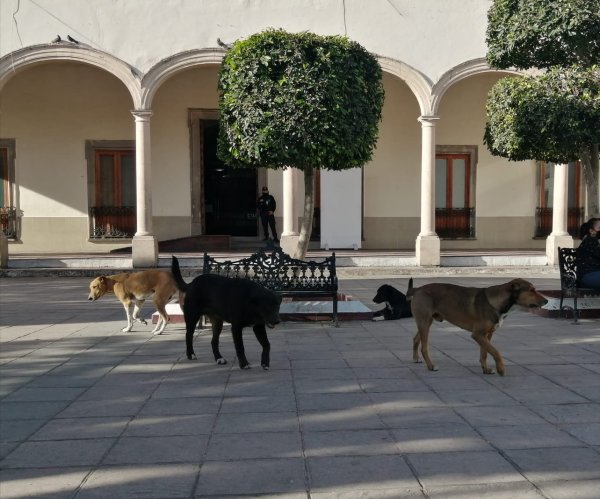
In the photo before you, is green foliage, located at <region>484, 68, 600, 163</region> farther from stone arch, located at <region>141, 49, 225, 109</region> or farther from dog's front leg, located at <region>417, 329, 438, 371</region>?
stone arch, located at <region>141, 49, 225, 109</region>

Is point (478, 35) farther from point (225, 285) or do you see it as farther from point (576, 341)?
point (225, 285)

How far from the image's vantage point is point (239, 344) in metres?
5.66

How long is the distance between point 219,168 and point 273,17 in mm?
5312

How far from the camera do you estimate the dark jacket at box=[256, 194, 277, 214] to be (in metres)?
17.5

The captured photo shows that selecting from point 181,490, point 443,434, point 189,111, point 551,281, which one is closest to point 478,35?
point 551,281

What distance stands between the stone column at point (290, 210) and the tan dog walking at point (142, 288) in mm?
7846

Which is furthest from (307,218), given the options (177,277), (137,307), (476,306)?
(476,306)

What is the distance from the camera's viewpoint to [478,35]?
51.3 feet

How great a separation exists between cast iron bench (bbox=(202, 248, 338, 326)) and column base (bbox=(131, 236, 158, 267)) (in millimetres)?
7011

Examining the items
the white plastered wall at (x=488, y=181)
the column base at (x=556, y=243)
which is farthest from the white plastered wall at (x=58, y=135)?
the column base at (x=556, y=243)

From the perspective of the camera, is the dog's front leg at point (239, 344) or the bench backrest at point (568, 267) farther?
the bench backrest at point (568, 267)

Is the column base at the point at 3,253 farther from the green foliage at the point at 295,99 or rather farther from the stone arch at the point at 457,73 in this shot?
the stone arch at the point at 457,73

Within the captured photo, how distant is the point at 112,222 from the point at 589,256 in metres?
13.6

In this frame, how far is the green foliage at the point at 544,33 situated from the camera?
831cm
